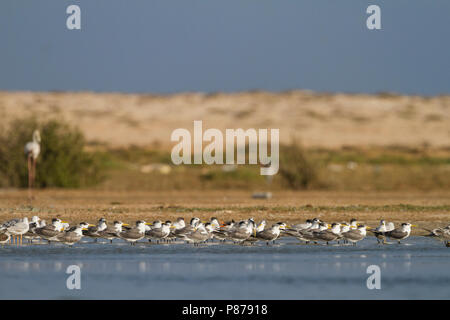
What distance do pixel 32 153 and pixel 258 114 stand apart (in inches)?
3076

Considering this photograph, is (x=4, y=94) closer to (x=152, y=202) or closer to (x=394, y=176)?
(x=394, y=176)

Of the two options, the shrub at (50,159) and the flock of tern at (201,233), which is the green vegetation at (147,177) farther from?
the flock of tern at (201,233)

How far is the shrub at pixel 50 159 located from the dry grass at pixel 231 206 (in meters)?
1.84

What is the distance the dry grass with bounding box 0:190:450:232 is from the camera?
2497 cm

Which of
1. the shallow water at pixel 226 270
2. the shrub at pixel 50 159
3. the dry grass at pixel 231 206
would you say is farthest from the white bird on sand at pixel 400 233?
the shrub at pixel 50 159

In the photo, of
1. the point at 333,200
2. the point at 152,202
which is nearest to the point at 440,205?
the point at 333,200

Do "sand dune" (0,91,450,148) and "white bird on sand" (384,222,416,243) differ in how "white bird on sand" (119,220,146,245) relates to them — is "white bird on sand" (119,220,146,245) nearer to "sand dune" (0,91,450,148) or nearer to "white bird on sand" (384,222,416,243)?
"white bird on sand" (384,222,416,243)

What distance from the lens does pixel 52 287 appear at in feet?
47.0

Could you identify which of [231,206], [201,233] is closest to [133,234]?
[201,233]

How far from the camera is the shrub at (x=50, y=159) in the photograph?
36562mm

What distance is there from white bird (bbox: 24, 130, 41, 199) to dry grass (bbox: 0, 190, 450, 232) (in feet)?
2.94

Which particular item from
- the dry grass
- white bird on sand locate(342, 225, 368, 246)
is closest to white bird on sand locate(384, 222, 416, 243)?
white bird on sand locate(342, 225, 368, 246)

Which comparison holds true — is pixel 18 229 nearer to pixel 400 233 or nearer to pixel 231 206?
pixel 400 233

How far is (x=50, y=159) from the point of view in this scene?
3672 centimetres
